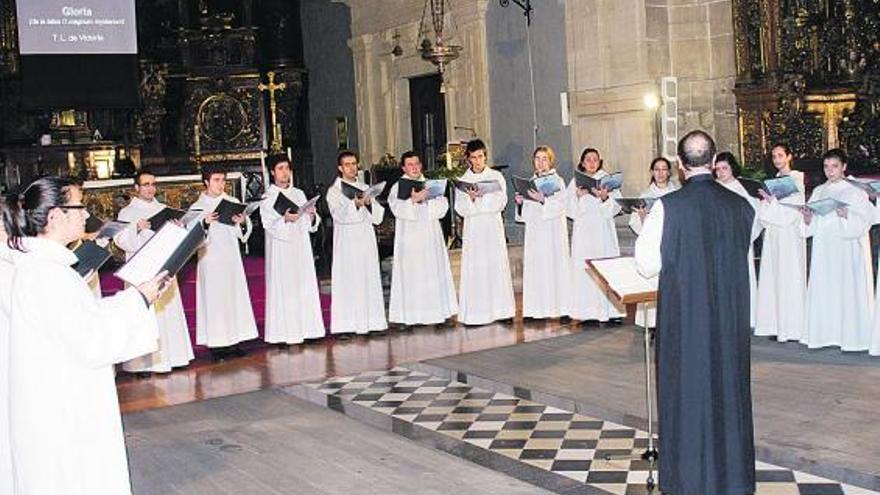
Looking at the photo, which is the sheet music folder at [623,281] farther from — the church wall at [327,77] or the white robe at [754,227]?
the church wall at [327,77]

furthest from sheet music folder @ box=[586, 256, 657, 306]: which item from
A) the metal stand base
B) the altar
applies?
the altar

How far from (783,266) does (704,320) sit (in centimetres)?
484

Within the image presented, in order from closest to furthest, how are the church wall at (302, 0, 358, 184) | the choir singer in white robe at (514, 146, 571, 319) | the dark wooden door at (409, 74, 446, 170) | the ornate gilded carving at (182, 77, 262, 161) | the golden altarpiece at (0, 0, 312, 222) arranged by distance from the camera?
the choir singer in white robe at (514, 146, 571, 319), the golden altarpiece at (0, 0, 312, 222), the dark wooden door at (409, 74, 446, 170), the ornate gilded carving at (182, 77, 262, 161), the church wall at (302, 0, 358, 184)

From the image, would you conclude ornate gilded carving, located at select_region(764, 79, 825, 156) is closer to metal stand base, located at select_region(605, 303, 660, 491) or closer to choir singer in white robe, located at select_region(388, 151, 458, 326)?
choir singer in white robe, located at select_region(388, 151, 458, 326)

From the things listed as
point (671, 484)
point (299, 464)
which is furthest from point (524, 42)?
point (671, 484)

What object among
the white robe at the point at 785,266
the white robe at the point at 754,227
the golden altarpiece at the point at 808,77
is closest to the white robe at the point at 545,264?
the white robe at the point at 754,227

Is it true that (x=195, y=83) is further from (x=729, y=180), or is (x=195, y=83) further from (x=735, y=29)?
(x=729, y=180)

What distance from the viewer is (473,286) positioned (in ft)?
38.8

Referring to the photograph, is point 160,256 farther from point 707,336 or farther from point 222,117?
point 222,117

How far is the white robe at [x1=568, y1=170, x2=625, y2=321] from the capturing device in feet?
37.2

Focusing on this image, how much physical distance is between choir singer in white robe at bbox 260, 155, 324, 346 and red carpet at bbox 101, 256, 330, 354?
2.28ft

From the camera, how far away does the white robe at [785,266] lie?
970 cm

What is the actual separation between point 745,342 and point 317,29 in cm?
1792

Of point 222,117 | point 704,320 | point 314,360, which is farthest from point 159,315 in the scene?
point 222,117
